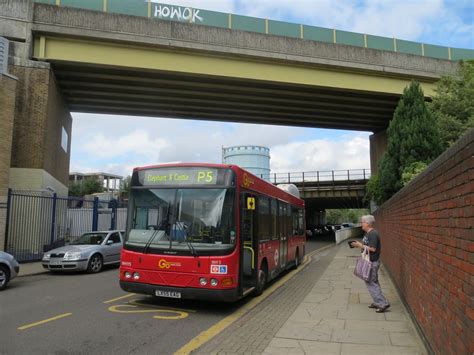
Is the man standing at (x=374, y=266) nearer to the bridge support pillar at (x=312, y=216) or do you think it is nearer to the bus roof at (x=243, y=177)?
the bus roof at (x=243, y=177)

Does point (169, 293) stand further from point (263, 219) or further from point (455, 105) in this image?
point (455, 105)

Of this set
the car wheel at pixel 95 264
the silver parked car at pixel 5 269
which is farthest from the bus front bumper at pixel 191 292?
the car wheel at pixel 95 264

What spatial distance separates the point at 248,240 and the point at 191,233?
56.7 inches

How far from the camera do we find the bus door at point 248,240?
341 inches

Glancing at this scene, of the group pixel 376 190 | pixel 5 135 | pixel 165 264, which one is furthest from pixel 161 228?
pixel 376 190

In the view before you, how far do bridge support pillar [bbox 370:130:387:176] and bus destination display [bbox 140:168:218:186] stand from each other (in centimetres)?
3011

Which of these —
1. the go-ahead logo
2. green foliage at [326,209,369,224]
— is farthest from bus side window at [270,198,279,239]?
green foliage at [326,209,369,224]

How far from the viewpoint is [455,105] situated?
21422 mm

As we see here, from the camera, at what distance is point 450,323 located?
408cm

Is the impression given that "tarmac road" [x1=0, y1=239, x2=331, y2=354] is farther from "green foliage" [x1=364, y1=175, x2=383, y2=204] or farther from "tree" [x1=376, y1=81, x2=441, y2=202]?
"green foliage" [x1=364, y1=175, x2=383, y2=204]

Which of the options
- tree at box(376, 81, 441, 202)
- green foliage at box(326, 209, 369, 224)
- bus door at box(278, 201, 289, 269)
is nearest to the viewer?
bus door at box(278, 201, 289, 269)

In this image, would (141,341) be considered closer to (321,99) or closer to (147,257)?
(147,257)

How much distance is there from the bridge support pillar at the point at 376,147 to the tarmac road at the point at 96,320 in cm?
2959

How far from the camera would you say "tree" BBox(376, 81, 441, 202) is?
2236cm
